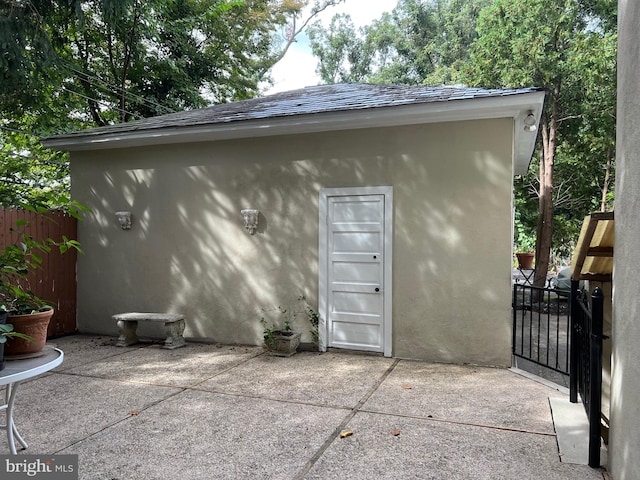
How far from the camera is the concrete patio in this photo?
2836 millimetres

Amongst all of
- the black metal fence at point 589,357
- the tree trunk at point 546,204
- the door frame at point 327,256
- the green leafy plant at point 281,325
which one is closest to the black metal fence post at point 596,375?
the black metal fence at point 589,357

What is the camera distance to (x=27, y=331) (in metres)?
2.34

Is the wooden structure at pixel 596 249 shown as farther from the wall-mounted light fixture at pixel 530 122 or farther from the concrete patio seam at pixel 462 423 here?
the wall-mounted light fixture at pixel 530 122

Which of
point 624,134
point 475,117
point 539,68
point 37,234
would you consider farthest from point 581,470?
point 539,68

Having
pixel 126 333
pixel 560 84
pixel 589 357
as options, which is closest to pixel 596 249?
pixel 589 357

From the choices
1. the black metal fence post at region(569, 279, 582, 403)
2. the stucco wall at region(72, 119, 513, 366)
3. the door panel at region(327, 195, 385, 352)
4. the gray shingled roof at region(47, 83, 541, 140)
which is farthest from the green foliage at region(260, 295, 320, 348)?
the black metal fence post at region(569, 279, 582, 403)

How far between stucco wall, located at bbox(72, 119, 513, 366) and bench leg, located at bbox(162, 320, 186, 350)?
0.34m

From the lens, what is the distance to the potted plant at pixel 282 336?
5.73 metres

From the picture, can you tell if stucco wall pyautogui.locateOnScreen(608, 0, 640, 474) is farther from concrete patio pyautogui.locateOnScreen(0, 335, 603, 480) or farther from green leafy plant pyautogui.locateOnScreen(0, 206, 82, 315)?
green leafy plant pyautogui.locateOnScreen(0, 206, 82, 315)

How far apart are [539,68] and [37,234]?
11.6 m

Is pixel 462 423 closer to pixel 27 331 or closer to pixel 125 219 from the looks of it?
pixel 27 331

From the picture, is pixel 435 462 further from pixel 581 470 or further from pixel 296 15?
pixel 296 15

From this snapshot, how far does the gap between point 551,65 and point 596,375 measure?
10589 millimetres

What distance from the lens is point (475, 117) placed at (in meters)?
5.21
